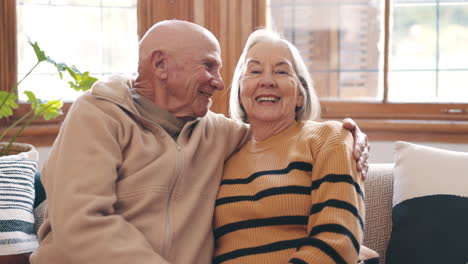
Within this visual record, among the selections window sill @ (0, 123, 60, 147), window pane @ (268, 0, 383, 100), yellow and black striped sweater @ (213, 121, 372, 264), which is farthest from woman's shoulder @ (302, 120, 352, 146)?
window sill @ (0, 123, 60, 147)

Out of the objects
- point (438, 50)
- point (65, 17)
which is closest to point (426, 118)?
point (438, 50)

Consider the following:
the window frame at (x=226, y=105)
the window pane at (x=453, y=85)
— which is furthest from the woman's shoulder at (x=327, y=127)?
the window pane at (x=453, y=85)

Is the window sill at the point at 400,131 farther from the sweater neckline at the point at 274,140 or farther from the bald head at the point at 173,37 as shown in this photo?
the bald head at the point at 173,37

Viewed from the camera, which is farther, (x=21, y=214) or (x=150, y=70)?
(x=21, y=214)

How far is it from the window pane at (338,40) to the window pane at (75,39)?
825 mm

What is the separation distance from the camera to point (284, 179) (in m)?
1.48

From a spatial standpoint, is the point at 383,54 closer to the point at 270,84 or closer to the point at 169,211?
the point at 270,84

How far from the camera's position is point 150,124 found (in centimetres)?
152

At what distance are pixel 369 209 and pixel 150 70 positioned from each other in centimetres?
88

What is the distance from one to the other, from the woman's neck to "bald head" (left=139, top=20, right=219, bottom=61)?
312 mm

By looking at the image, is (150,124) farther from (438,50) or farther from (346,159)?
(438,50)

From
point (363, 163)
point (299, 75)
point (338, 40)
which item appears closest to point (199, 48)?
point (299, 75)

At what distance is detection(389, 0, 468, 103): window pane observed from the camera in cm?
285

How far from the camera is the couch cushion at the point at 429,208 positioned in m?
1.66
